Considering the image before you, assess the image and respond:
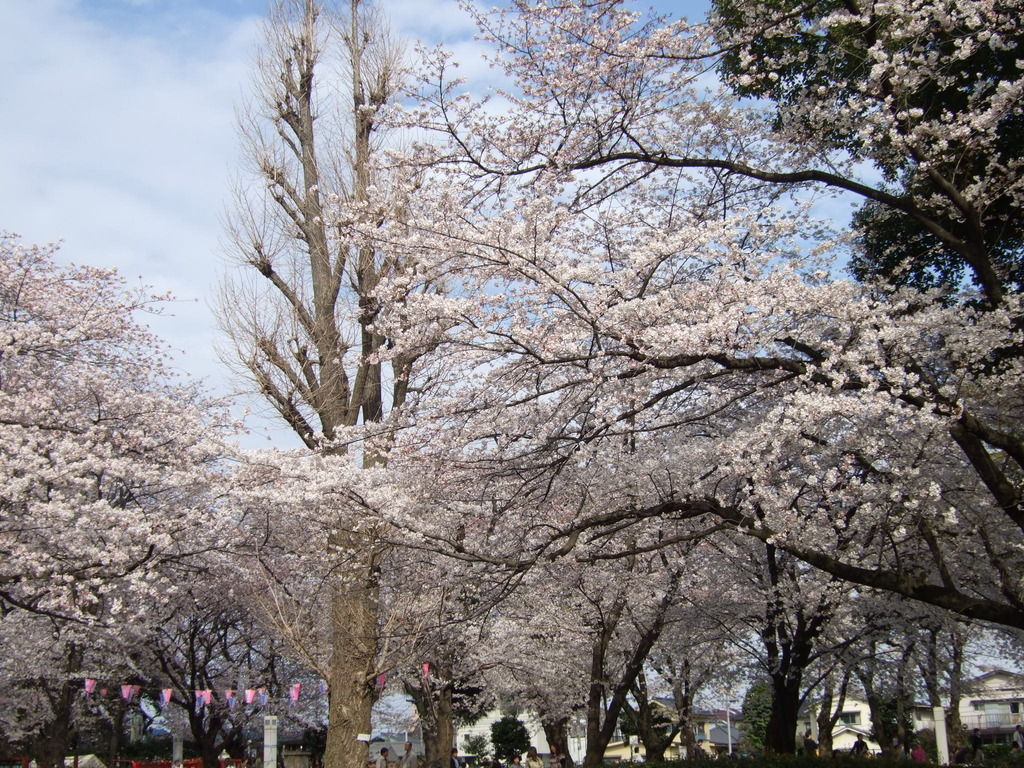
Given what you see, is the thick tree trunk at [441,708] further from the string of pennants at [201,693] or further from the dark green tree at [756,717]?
the dark green tree at [756,717]

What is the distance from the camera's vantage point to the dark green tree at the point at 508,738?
2942 cm

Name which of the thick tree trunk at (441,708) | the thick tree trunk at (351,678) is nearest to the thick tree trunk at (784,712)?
the thick tree trunk at (351,678)

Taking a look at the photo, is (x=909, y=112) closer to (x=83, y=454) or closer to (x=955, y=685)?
(x=83, y=454)

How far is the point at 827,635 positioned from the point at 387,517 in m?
7.04

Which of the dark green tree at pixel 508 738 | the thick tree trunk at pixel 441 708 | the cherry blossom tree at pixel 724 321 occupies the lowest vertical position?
the dark green tree at pixel 508 738

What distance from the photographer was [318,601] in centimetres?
1628

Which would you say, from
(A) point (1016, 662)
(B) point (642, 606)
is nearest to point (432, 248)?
(B) point (642, 606)

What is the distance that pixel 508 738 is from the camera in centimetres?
2991

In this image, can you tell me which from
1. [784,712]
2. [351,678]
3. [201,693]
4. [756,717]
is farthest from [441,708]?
[756,717]

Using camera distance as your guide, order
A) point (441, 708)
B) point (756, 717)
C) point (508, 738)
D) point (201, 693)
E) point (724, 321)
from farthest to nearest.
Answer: point (756, 717) < point (508, 738) < point (201, 693) < point (441, 708) < point (724, 321)

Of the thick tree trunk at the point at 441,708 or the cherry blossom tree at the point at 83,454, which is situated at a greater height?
the cherry blossom tree at the point at 83,454

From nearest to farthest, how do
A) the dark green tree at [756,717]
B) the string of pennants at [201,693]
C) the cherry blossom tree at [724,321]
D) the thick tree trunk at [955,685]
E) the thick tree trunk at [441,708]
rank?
the cherry blossom tree at [724,321] → the thick tree trunk at [955,685] → the thick tree trunk at [441,708] → the string of pennants at [201,693] → the dark green tree at [756,717]

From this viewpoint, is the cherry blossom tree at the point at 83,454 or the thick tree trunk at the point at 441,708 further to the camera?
the thick tree trunk at the point at 441,708

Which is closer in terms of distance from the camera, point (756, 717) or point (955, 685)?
point (955, 685)
